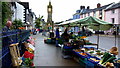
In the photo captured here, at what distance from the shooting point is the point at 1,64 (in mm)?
4078

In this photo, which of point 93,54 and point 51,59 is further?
point 51,59

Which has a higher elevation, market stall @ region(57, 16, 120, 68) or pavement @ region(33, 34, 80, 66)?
market stall @ region(57, 16, 120, 68)

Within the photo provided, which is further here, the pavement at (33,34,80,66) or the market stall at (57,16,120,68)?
the pavement at (33,34,80,66)

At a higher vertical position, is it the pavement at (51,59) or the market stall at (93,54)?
the market stall at (93,54)

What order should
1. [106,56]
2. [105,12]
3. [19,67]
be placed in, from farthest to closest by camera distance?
[105,12]
[106,56]
[19,67]

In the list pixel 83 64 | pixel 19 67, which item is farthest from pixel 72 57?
pixel 19 67

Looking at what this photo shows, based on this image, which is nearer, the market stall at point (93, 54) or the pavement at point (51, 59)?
the market stall at point (93, 54)

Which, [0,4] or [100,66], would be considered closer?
[100,66]

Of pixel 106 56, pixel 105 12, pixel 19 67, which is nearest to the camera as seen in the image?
pixel 19 67

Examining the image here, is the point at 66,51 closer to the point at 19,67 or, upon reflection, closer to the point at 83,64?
the point at 83,64

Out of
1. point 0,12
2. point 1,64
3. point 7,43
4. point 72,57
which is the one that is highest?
point 0,12

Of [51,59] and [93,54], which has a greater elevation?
[93,54]

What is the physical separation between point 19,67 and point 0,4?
2.94 metres

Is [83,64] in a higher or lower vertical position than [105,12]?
lower
